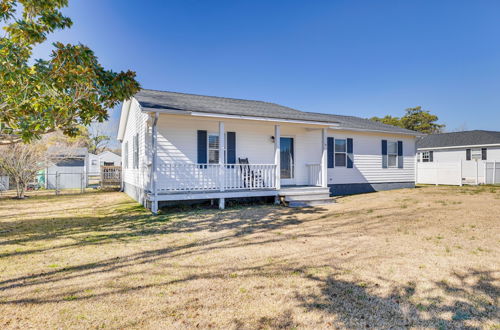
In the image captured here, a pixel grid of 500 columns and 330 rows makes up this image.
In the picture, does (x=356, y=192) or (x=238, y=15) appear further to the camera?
(x=238, y=15)

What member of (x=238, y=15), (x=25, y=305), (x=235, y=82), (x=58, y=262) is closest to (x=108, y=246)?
(x=58, y=262)

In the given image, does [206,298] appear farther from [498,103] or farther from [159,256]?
[498,103]

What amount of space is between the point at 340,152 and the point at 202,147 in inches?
276

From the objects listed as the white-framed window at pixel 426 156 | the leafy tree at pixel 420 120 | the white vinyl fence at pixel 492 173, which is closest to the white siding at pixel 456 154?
the white-framed window at pixel 426 156

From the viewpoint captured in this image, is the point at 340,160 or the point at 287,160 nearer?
the point at 287,160

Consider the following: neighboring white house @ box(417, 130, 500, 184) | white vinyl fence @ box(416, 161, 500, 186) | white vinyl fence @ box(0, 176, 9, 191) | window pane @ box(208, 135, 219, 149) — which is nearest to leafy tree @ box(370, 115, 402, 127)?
neighboring white house @ box(417, 130, 500, 184)

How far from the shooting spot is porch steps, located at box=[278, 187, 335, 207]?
10.2m

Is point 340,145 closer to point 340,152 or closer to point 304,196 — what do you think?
point 340,152

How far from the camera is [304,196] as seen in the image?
10445mm

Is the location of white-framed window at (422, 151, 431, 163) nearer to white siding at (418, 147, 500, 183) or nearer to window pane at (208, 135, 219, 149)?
white siding at (418, 147, 500, 183)

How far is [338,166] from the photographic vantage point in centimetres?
1330

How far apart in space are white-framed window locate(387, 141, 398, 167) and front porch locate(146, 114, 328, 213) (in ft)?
15.9

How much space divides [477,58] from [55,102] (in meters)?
28.1

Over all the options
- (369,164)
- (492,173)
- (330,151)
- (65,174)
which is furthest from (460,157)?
(65,174)
